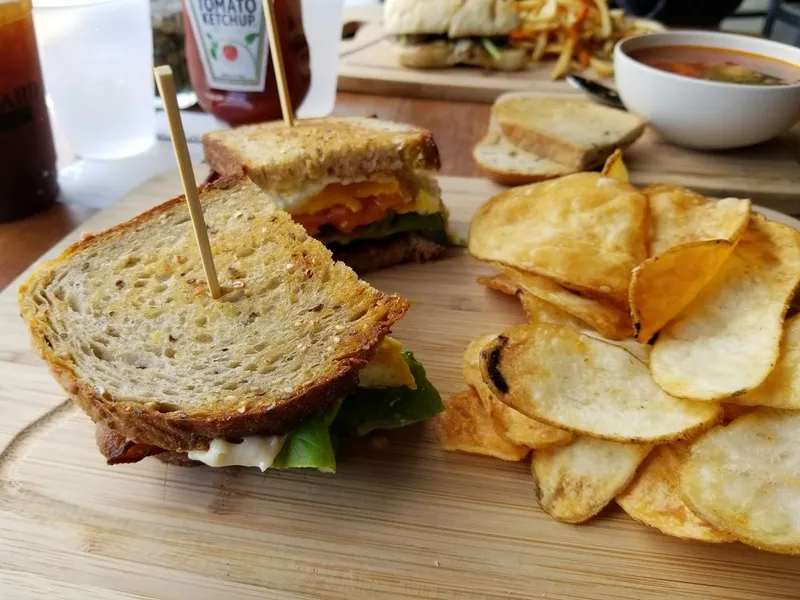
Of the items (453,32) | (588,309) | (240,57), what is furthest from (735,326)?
(453,32)

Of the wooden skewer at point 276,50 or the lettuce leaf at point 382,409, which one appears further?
the wooden skewer at point 276,50

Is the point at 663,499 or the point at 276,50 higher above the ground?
the point at 276,50

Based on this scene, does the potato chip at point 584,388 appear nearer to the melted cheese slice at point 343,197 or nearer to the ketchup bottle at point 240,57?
the melted cheese slice at point 343,197

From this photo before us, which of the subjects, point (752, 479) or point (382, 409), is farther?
point (382, 409)

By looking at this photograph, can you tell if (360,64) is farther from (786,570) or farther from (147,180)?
(786,570)

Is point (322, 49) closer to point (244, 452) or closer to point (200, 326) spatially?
point (200, 326)

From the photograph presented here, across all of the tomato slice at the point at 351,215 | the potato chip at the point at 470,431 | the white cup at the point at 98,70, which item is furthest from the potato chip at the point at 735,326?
the white cup at the point at 98,70
